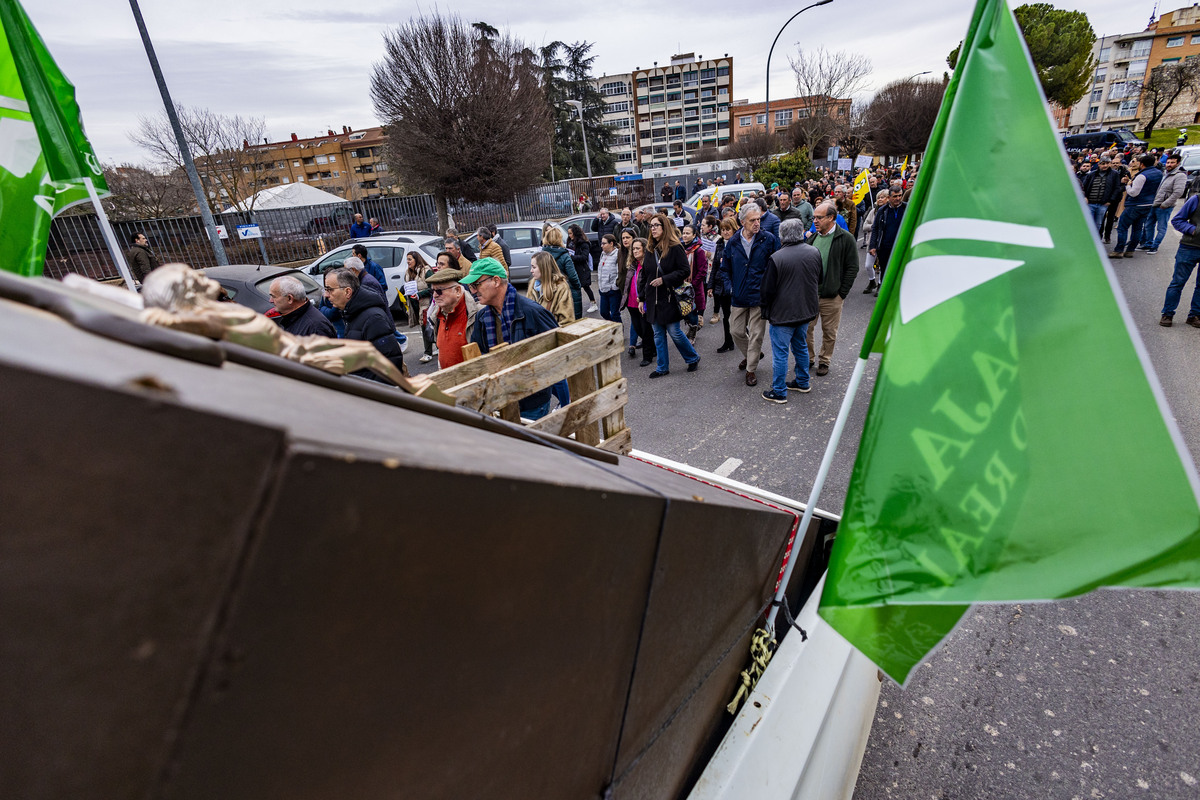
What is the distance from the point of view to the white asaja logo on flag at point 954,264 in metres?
1.44

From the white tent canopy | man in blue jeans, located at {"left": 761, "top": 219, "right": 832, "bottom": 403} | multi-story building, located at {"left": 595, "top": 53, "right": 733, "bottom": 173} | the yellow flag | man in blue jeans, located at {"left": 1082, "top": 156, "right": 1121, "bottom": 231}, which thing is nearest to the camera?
man in blue jeans, located at {"left": 761, "top": 219, "right": 832, "bottom": 403}

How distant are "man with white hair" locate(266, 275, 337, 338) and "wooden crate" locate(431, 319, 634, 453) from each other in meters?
1.92

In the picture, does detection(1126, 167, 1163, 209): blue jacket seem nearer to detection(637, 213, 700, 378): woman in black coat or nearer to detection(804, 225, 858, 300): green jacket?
detection(804, 225, 858, 300): green jacket

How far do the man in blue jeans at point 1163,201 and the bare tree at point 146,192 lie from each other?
108 ft

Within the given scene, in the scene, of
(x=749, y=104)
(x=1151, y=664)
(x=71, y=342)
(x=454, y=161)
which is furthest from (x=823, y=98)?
(x=749, y=104)

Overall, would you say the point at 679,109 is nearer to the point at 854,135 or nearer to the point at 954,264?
the point at 854,135

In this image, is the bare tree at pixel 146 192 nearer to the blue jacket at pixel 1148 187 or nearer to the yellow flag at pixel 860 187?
the yellow flag at pixel 860 187

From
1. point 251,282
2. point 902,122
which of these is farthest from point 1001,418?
point 902,122

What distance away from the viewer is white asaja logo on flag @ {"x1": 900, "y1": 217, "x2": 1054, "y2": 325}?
1437 millimetres

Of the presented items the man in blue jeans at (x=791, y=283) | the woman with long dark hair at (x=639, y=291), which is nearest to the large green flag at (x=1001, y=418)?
the man in blue jeans at (x=791, y=283)

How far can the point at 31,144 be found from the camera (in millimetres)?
2826

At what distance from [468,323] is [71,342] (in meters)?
3.99

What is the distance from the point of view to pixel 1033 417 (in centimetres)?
137

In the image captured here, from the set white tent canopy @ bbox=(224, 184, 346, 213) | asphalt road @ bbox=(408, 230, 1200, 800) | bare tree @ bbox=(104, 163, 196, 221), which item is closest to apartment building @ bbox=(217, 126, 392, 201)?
bare tree @ bbox=(104, 163, 196, 221)
